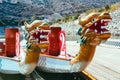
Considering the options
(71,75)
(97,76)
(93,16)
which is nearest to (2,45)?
(71,75)

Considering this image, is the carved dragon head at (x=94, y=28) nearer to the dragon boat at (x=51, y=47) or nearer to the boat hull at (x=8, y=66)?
the dragon boat at (x=51, y=47)

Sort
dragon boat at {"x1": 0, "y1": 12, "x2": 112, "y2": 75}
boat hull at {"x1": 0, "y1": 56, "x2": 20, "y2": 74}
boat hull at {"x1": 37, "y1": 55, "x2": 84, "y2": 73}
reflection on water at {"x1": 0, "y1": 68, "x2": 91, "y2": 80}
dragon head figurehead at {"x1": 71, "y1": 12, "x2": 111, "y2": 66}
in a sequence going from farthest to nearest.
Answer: boat hull at {"x1": 0, "y1": 56, "x2": 20, "y2": 74}
reflection on water at {"x1": 0, "y1": 68, "x2": 91, "y2": 80}
boat hull at {"x1": 37, "y1": 55, "x2": 84, "y2": 73}
dragon boat at {"x1": 0, "y1": 12, "x2": 112, "y2": 75}
dragon head figurehead at {"x1": 71, "y1": 12, "x2": 111, "y2": 66}

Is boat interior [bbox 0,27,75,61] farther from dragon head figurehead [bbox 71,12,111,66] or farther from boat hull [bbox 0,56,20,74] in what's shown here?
dragon head figurehead [bbox 71,12,111,66]

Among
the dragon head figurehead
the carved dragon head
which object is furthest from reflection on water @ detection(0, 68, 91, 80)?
the carved dragon head

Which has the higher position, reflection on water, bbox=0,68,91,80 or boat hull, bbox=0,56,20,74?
boat hull, bbox=0,56,20,74

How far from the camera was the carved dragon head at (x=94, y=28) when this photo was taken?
16.0 m

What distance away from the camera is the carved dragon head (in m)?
16.0

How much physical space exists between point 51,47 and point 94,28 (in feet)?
19.7

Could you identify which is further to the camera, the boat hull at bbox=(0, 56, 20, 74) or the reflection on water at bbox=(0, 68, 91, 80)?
the boat hull at bbox=(0, 56, 20, 74)

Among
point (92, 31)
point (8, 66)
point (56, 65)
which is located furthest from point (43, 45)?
point (92, 31)

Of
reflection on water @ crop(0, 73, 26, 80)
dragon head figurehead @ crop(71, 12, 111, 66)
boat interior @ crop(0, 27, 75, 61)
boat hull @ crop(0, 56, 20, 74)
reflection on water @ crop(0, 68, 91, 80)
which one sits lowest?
reflection on water @ crop(0, 73, 26, 80)

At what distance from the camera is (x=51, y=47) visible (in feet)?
72.0

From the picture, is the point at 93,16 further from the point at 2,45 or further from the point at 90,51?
the point at 2,45

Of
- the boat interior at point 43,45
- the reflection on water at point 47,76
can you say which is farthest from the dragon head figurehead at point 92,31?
the boat interior at point 43,45
